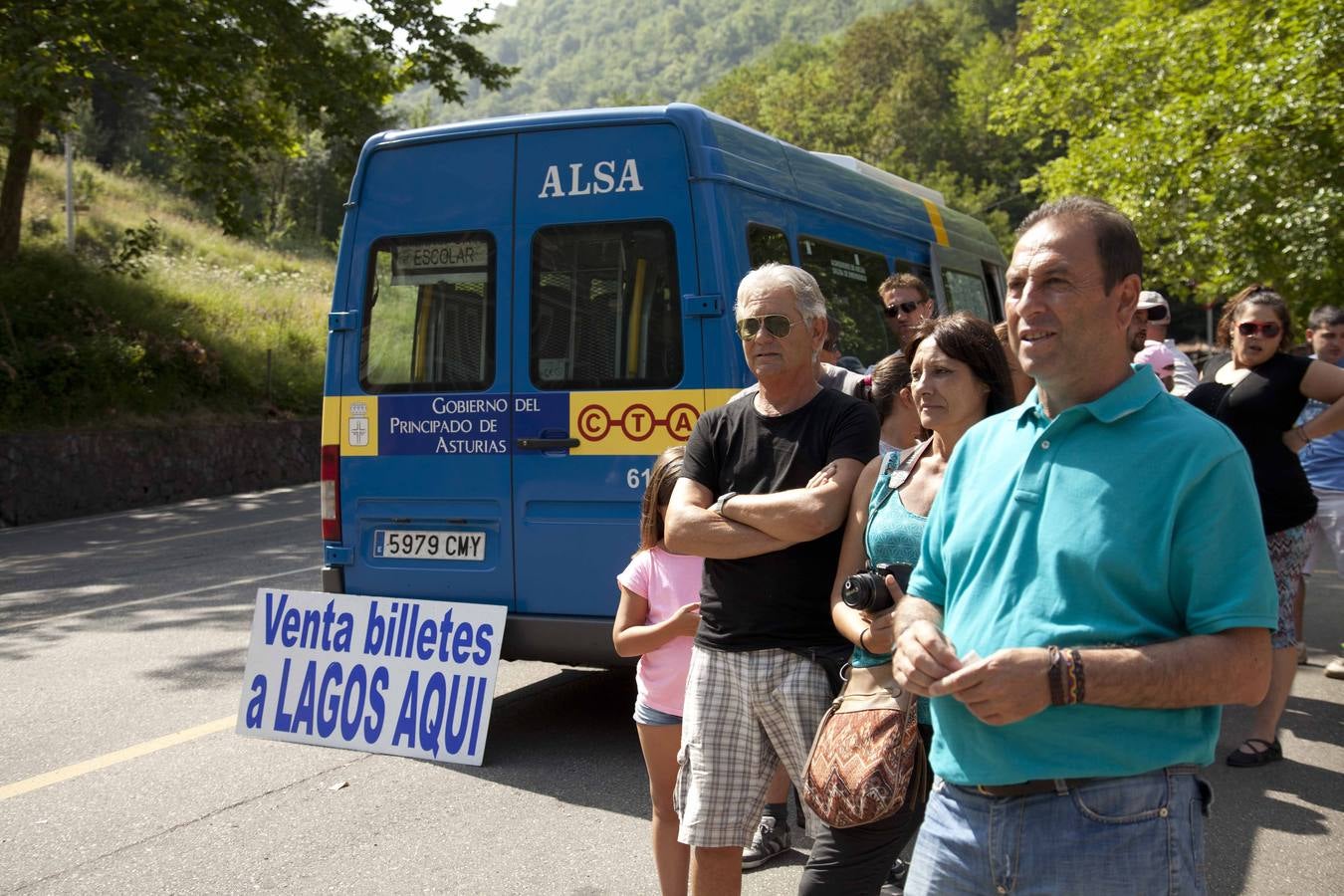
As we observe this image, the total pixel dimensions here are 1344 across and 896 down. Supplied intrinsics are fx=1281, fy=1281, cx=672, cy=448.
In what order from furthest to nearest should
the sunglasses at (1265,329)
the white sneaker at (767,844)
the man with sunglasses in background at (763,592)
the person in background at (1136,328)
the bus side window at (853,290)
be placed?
the bus side window at (853,290) → the sunglasses at (1265,329) → the white sneaker at (767,844) → the man with sunglasses in background at (763,592) → the person in background at (1136,328)

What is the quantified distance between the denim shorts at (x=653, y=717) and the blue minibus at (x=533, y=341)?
1.67 metres

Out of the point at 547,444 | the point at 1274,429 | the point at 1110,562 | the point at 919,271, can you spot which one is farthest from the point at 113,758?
the point at 919,271

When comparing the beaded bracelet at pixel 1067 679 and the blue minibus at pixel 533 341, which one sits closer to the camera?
the beaded bracelet at pixel 1067 679

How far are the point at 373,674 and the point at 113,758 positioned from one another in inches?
45.6

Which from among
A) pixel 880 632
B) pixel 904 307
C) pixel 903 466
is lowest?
pixel 880 632

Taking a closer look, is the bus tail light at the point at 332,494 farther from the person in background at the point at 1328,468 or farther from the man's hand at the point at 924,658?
the person in background at the point at 1328,468

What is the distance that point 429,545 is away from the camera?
19.0 feet

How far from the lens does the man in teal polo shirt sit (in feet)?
5.94

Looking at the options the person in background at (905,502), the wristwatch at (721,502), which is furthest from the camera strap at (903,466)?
the wristwatch at (721,502)

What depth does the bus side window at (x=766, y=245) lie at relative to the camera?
5625mm

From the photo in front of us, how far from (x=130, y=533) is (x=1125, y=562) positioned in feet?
48.0

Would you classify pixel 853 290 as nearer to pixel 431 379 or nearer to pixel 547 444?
pixel 547 444

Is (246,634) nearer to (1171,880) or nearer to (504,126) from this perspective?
(504,126)

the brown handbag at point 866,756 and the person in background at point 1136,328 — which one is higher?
the person in background at point 1136,328
